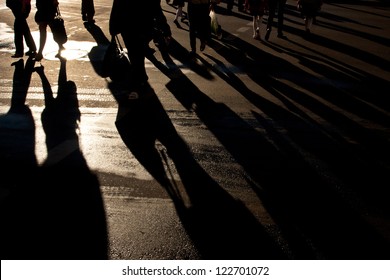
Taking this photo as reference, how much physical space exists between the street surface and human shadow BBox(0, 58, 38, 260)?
17 mm

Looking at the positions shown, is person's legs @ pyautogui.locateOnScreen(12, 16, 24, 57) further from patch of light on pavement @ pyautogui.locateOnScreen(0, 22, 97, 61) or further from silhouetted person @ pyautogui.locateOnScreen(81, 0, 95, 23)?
silhouetted person @ pyautogui.locateOnScreen(81, 0, 95, 23)

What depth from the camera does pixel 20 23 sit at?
374 inches

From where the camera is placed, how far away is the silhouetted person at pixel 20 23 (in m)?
9.23

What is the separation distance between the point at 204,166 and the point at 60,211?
62.0 inches

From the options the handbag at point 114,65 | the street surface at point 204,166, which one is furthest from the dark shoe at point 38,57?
the handbag at point 114,65

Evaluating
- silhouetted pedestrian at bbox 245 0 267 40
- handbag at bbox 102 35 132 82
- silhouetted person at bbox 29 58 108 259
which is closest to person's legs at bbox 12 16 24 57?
handbag at bbox 102 35 132 82

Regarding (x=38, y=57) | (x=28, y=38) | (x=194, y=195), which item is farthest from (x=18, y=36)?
(x=194, y=195)

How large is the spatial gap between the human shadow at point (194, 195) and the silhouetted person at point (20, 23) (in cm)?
433

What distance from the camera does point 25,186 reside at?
4.35m

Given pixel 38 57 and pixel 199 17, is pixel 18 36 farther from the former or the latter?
pixel 199 17

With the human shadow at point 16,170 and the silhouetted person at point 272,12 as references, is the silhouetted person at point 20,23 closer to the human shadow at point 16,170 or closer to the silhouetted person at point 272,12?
the human shadow at point 16,170

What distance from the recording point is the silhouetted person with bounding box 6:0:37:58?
9.23 metres

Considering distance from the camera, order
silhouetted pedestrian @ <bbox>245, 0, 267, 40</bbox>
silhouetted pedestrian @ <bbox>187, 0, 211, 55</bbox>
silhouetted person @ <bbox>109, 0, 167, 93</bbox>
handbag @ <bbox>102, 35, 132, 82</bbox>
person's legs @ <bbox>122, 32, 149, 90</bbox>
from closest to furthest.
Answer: silhouetted person @ <bbox>109, 0, 167, 93</bbox> < person's legs @ <bbox>122, 32, 149, 90</bbox> < handbag @ <bbox>102, 35, 132, 82</bbox> < silhouetted pedestrian @ <bbox>187, 0, 211, 55</bbox> < silhouetted pedestrian @ <bbox>245, 0, 267, 40</bbox>

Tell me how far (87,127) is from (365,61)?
672 cm
